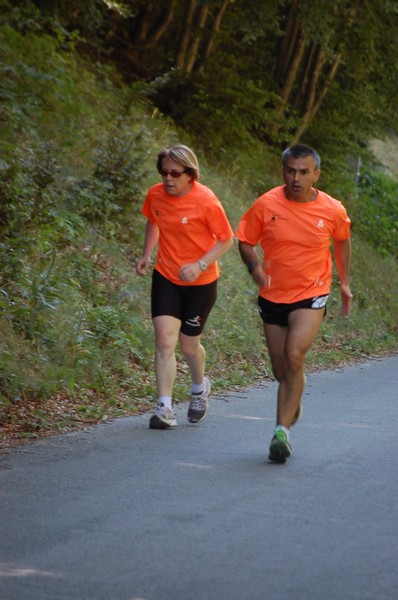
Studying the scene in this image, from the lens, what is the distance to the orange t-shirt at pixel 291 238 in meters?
8.66

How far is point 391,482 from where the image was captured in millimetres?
7887

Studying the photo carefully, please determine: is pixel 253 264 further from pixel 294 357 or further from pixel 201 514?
pixel 201 514

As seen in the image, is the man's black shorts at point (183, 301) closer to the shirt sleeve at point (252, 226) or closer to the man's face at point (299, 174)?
the shirt sleeve at point (252, 226)

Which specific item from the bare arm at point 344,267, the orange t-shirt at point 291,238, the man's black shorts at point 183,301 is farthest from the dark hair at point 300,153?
the man's black shorts at point 183,301

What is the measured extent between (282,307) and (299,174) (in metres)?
0.99

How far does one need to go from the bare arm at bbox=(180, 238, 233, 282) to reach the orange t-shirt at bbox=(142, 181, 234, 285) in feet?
0.19

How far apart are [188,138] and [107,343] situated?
11.1 meters

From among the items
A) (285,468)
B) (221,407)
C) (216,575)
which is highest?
(216,575)

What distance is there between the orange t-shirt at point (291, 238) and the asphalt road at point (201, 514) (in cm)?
123

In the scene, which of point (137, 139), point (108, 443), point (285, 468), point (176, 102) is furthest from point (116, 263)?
point (176, 102)

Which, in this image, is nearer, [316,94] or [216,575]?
[216,575]

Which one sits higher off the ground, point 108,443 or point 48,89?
→ point 48,89

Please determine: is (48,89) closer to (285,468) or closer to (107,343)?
(107,343)

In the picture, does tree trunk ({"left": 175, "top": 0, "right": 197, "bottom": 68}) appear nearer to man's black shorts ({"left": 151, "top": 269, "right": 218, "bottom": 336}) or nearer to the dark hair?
man's black shorts ({"left": 151, "top": 269, "right": 218, "bottom": 336})
